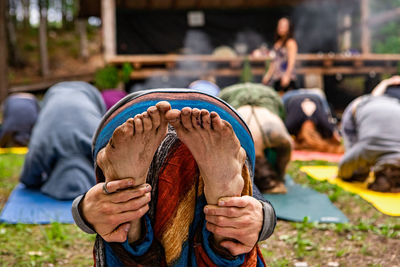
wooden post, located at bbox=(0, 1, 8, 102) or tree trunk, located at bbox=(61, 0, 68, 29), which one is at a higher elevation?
tree trunk, located at bbox=(61, 0, 68, 29)

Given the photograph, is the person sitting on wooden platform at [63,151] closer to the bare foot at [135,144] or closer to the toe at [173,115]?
the bare foot at [135,144]

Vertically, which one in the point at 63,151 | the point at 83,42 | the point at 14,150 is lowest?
the point at 14,150

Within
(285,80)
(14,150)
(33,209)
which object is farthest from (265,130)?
(14,150)

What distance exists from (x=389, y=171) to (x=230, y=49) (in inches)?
296

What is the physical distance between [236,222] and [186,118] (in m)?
0.33

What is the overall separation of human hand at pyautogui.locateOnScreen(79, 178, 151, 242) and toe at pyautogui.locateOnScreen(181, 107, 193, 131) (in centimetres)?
22

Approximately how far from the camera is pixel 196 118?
1.07 meters

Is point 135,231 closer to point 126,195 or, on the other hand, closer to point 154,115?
point 126,195

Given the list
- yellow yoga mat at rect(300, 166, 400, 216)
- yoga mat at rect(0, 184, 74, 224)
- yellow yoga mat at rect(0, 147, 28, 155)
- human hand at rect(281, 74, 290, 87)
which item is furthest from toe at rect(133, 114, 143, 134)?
human hand at rect(281, 74, 290, 87)

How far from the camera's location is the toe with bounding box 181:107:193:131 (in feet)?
3.46

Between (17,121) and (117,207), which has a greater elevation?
(117,207)

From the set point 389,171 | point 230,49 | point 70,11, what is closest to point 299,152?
point 389,171

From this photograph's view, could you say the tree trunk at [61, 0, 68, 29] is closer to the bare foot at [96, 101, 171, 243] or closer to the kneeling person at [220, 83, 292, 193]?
the kneeling person at [220, 83, 292, 193]

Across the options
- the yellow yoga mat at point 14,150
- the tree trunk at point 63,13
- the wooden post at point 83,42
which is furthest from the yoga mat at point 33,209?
the tree trunk at point 63,13
